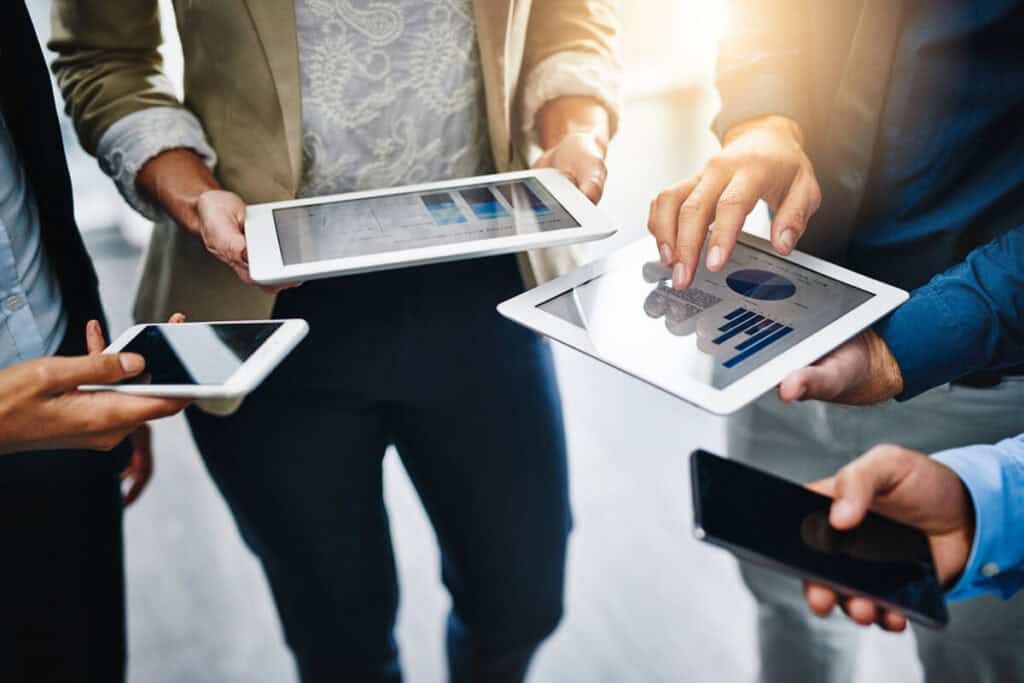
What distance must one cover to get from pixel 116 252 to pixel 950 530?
2577mm

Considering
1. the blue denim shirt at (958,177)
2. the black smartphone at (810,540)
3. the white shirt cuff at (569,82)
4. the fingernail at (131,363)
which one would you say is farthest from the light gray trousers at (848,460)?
the fingernail at (131,363)

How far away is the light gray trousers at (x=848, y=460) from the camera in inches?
33.8

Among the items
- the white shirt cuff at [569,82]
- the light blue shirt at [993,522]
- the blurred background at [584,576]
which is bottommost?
the blurred background at [584,576]

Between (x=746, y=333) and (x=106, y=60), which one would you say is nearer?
(x=746, y=333)

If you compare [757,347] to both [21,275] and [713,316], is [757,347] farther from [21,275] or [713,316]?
[21,275]

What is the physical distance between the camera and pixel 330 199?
82 centimetres

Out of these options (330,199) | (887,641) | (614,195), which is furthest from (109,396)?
(614,195)

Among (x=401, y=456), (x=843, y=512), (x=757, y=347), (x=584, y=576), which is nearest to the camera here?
(x=843, y=512)

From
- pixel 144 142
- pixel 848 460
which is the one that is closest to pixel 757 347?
pixel 848 460

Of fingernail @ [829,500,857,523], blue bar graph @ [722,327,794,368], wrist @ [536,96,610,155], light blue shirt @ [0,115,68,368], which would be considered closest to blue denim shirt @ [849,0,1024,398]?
blue bar graph @ [722,327,794,368]

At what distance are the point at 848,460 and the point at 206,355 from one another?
0.75 m

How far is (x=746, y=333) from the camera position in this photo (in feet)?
2.30

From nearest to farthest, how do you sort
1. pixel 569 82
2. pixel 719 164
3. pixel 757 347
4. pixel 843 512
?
1. pixel 843 512
2. pixel 757 347
3. pixel 719 164
4. pixel 569 82

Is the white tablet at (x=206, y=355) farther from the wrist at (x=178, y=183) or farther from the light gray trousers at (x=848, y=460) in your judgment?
the light gray trousers at (x=848, y=460)
